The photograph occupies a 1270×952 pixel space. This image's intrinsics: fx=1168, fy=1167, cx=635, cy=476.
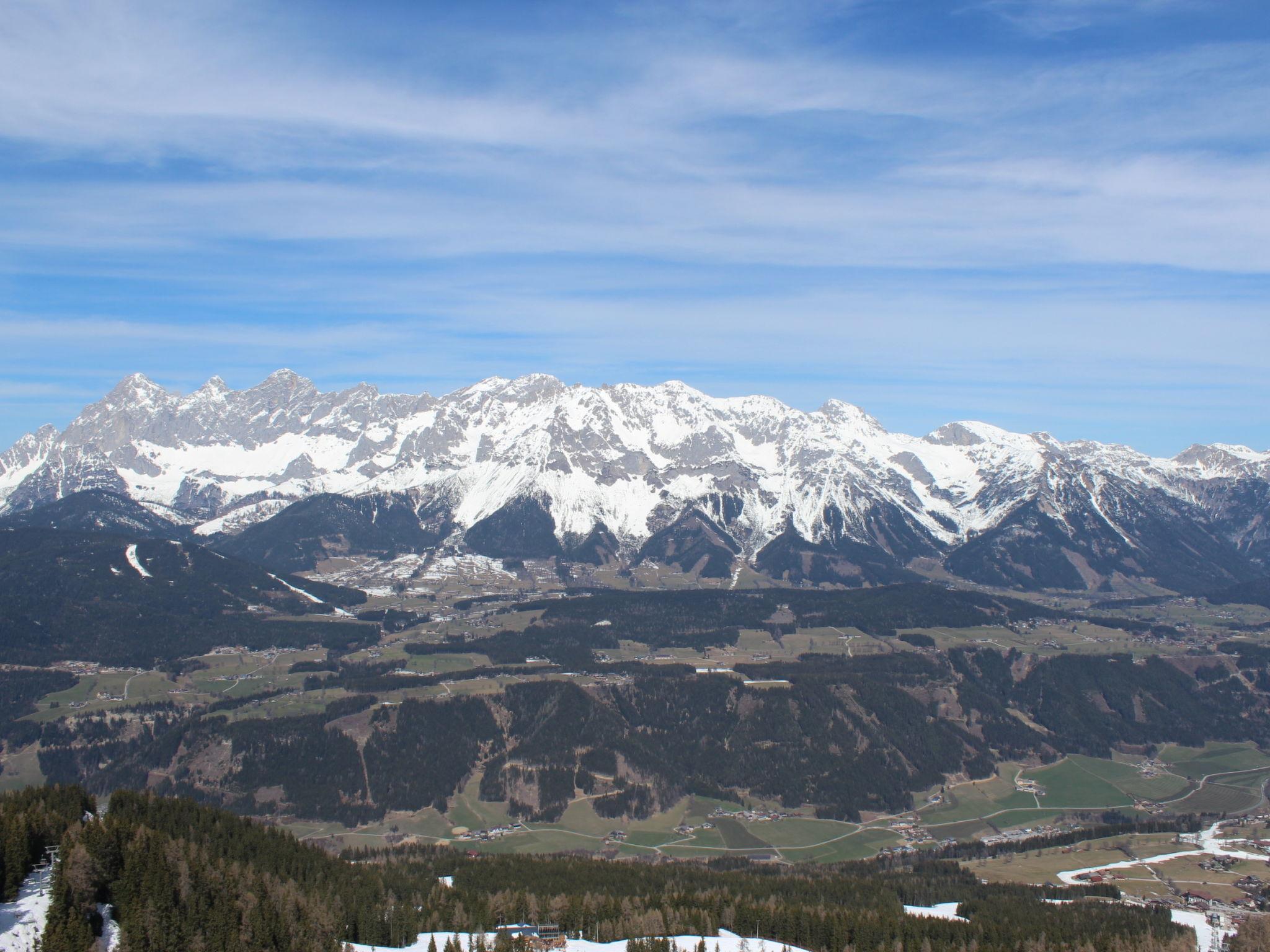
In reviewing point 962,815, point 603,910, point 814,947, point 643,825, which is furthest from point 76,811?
point 962,815

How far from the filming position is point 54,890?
92.9 m

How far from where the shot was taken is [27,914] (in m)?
91.8

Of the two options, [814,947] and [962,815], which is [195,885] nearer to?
[814,947]

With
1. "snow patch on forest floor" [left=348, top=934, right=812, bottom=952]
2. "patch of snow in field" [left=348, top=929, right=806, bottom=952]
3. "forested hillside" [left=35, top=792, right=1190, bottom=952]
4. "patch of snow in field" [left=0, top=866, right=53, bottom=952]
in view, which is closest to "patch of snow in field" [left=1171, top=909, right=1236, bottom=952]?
"forested hillside" [left=35, top=792, right=1190, bottom=952]

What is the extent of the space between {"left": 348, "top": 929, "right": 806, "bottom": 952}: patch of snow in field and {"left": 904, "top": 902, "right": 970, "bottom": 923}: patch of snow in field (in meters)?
20.2

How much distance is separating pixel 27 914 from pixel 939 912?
8993cm

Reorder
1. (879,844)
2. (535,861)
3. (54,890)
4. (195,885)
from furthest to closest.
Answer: (879,844), (535,861), (195,885), (54,890)

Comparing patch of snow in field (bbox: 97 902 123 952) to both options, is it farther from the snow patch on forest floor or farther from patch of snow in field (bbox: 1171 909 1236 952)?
patch of snow in field (bbox: 1171 909 1236 952)

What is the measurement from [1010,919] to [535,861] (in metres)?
56.2

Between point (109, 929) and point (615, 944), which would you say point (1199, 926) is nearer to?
point (615, 944)

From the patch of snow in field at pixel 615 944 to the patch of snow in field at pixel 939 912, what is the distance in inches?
794

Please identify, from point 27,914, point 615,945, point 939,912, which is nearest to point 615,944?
point 615,945

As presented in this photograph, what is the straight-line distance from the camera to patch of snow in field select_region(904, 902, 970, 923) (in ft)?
400

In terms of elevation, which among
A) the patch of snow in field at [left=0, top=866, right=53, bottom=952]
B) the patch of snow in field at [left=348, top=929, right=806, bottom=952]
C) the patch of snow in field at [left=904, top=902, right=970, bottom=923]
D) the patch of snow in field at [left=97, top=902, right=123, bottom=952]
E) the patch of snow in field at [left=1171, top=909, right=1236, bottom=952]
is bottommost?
the patch of snow in field at [left=1171, top=909, right=1236, bottom=952]
